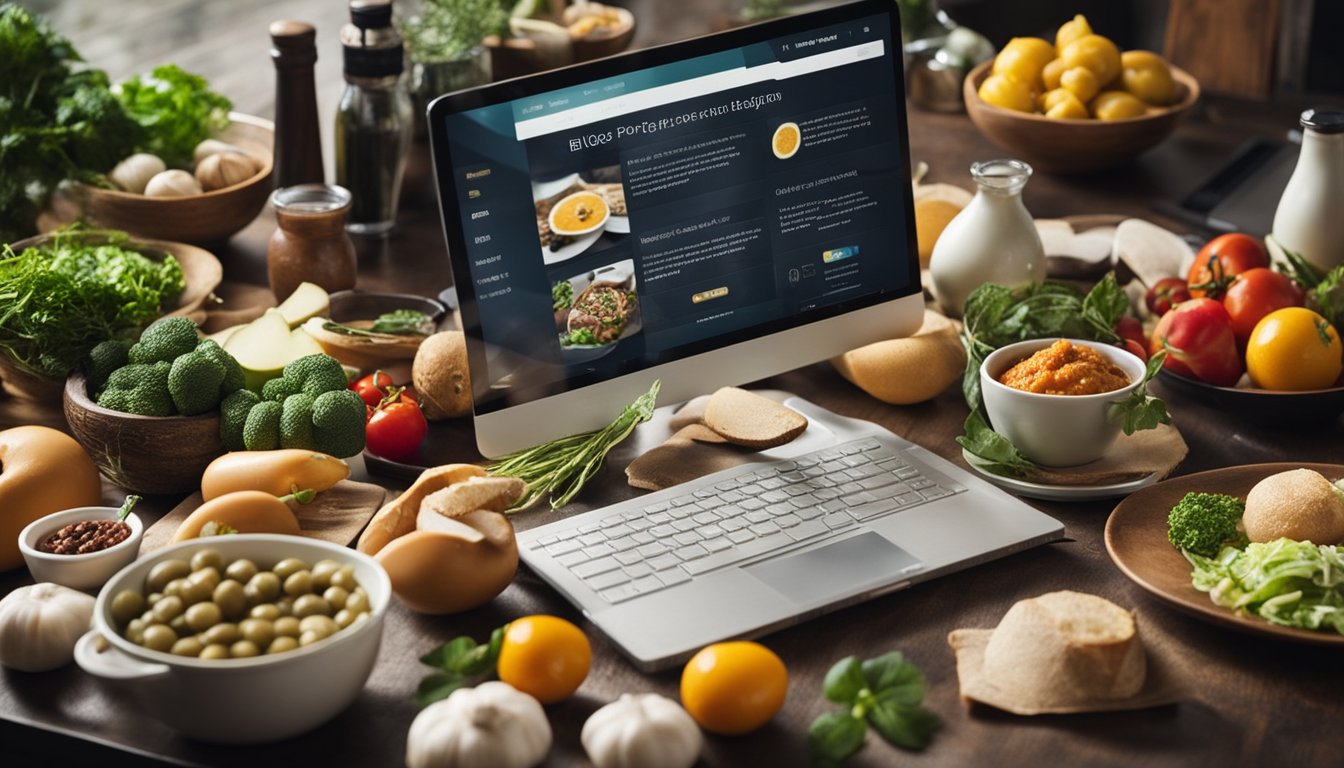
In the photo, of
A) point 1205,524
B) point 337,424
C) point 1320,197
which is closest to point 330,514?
point 337,424

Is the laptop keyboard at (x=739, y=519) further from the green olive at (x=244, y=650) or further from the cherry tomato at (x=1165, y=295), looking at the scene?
the cherry tomato at (x=1165, y=295)

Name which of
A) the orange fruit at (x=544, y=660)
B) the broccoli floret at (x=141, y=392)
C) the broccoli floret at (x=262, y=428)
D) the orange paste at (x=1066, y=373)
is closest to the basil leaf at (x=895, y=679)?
the orange fruit at (x=544, y=660)

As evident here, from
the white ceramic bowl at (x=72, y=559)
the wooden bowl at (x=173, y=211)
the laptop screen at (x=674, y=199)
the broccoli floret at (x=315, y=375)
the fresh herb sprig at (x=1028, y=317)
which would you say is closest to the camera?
the white ceramic bowl at (x=72, y=559)

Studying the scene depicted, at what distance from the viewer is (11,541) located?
1.27m

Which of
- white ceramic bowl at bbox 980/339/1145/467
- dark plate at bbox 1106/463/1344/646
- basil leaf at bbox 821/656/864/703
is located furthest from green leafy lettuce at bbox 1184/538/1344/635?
basil leaf at bbox 821/656/864/703

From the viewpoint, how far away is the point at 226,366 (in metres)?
1.43

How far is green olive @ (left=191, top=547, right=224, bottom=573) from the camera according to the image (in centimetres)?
107

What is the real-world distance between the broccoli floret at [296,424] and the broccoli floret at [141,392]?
12 centimetres

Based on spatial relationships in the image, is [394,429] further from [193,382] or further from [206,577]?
[206,577]

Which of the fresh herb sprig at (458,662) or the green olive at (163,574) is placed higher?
the green olive at (163,574)

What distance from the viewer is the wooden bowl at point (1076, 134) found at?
2.13 m

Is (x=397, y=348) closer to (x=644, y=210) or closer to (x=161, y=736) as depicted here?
(x=644, y=210)

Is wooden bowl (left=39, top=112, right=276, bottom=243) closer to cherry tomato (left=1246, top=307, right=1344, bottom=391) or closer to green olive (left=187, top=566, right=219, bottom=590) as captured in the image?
green olive (left=187, top=566, right=219, bottom=590)

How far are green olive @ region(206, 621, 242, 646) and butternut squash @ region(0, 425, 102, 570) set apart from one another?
38 cm
